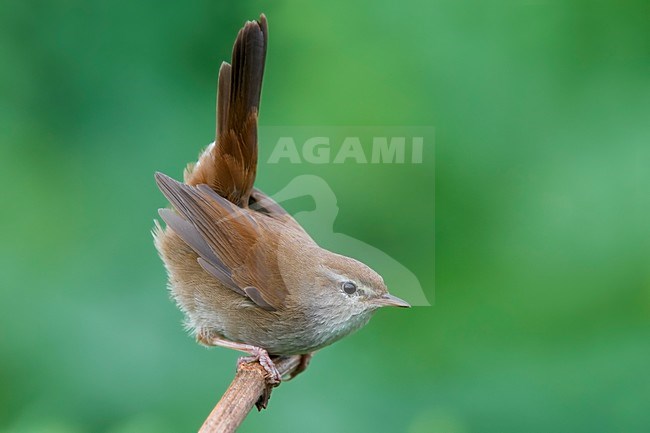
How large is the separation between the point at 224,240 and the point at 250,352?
0.50 m

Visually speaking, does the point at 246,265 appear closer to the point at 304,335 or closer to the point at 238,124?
the point at 304,335

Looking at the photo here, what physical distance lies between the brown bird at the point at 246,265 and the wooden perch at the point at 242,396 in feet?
0.22

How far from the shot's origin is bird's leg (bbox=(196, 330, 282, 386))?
3429mm

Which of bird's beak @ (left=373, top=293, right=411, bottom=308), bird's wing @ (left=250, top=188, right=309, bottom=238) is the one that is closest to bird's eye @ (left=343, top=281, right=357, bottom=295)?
bird's beak @ (left=373, top=293, right=411, bottom=308)

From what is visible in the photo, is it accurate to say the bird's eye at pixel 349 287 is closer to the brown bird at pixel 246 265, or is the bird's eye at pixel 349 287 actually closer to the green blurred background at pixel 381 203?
the brown bird at pixel 246 265

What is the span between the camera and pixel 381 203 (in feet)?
13.6

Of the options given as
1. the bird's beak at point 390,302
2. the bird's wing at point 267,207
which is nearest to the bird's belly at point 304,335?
the bird's beak at point 390,302

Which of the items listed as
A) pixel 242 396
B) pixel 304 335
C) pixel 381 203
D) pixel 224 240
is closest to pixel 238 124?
pixel 224 240

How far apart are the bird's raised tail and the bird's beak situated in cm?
87

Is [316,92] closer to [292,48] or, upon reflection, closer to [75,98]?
[292,48]

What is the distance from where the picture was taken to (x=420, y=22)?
4113 millimetres

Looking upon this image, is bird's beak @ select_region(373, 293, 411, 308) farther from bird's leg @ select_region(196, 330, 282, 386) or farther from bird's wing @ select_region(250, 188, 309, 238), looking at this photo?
bird's wing @ select_region(250, 188, 309, 238)

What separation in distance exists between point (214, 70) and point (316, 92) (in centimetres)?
52

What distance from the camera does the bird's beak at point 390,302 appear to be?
3.34m
